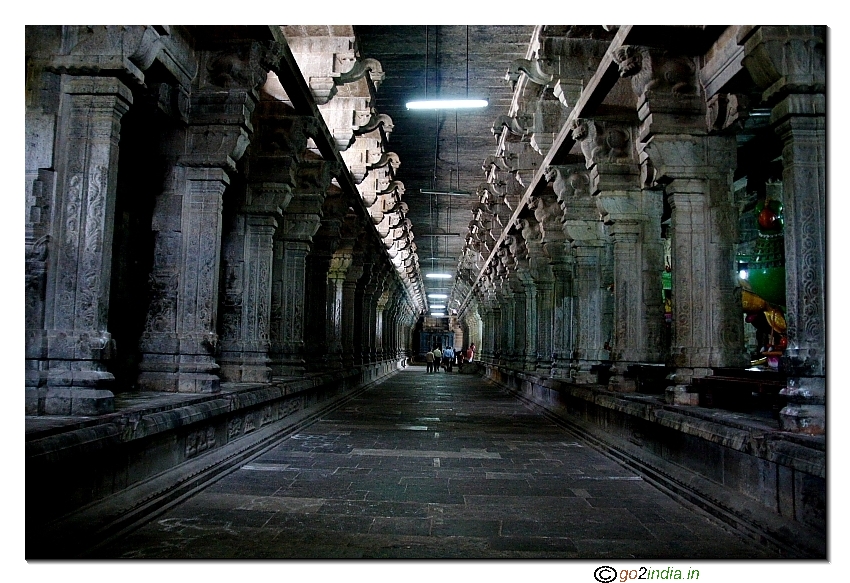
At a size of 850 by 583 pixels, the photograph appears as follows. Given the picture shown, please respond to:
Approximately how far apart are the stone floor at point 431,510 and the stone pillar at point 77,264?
111cm

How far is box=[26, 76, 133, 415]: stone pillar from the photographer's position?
4.69 metres

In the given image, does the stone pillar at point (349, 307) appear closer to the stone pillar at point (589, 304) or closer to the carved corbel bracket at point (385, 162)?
the carved corbel bracket at point (385, 162)

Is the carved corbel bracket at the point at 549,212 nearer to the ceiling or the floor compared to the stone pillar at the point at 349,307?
nearer to the ceiling

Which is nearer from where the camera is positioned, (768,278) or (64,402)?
(64,402)

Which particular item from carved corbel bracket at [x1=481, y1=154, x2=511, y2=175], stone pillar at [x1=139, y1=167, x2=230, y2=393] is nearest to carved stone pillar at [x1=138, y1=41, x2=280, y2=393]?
stone pillar at [x1=139, y1=167, x2=230, y2=393]

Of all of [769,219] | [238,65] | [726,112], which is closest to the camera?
[726,112]

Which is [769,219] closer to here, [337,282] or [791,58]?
[791,58]

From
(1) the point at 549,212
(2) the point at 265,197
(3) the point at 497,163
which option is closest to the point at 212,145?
(2) the point at 265,197

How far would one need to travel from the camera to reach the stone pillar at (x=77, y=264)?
185 inches

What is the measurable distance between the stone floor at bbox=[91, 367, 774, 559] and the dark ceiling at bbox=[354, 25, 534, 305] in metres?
7.80

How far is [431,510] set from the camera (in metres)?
4.84

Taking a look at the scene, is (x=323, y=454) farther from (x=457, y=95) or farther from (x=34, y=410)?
(x=457, y=95)

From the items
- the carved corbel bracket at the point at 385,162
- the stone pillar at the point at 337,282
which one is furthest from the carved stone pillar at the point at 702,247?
the stone pillar at the point at 337,282

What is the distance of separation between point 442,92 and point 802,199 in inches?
457
